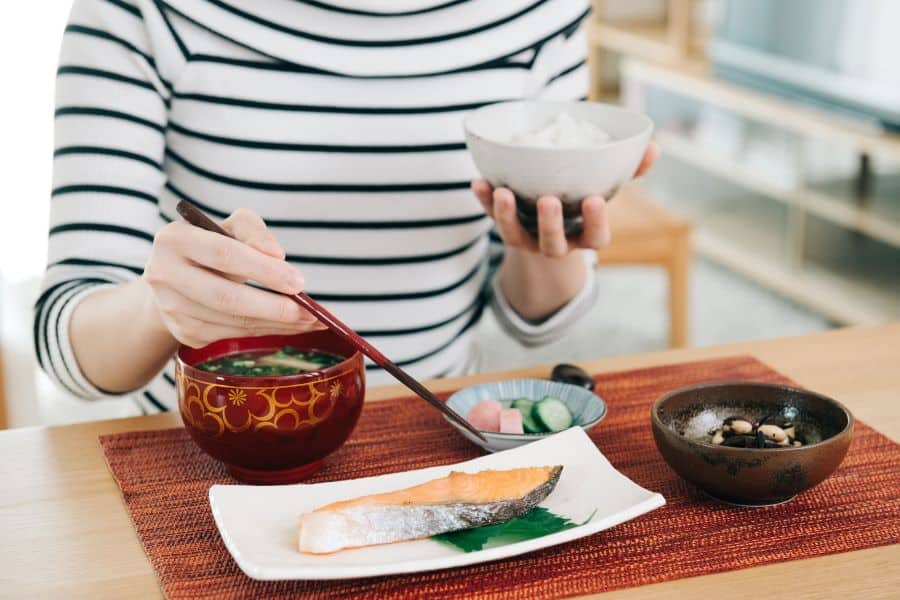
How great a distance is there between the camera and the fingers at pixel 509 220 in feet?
3.40

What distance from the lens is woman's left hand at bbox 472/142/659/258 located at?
1.02m

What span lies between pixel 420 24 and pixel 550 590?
770 millimetres

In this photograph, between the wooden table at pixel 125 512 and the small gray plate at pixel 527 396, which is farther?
the small gray plate at pixel 527 396

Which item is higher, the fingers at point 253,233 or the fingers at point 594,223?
the fingers at point 253,233

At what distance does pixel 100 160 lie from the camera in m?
1.13

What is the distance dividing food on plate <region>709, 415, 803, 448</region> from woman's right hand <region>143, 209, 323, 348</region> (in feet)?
1.15

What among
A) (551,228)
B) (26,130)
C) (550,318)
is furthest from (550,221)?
(26,130)

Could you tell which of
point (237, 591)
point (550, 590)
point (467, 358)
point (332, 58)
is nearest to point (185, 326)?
point (237, 591)

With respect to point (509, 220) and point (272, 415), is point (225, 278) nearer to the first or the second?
point (272, 415)

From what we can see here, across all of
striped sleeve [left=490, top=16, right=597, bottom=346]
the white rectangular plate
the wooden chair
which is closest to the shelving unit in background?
the wooden chair

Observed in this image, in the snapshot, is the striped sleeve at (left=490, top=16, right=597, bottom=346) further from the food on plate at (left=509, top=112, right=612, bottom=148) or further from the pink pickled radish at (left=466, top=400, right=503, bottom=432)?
the pink pickled radish at (left=466, top=400, right=503, bottom=432)

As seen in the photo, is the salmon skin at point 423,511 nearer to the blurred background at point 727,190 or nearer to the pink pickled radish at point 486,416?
the pink pickled radish at point 486,416

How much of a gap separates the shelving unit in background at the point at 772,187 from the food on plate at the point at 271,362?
2.30 m

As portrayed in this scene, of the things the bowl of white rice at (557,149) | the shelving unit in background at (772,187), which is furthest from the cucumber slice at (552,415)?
the shelving unit in background at (772,187)
